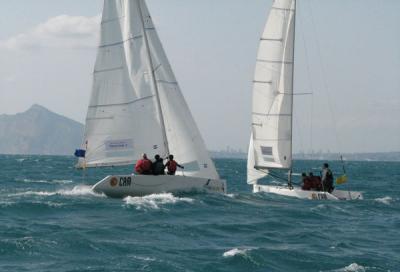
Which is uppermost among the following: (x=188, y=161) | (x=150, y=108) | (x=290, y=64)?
(x=290, y=64)

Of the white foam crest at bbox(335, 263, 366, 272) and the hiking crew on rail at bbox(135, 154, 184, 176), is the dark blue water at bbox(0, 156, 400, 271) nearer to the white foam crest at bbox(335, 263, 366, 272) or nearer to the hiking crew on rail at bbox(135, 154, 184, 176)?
the white foam crest at bbox(335, 263, 366, 272)

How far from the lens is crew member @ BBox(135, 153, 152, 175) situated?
26703 millimetres

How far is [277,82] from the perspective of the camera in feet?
113

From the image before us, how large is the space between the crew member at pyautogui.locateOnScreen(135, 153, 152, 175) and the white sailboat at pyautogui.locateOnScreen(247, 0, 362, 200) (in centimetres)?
855

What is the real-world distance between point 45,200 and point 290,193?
11264mm

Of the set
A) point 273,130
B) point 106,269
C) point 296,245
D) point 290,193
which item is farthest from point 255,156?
point 106,269

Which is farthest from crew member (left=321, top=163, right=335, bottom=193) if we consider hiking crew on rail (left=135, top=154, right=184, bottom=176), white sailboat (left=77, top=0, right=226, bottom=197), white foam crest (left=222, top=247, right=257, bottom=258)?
white foam crest (left=222, top=247, right=257, bottom=258)

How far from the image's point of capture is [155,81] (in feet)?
A: 93.8

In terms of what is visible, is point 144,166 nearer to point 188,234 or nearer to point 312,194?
point 188,234

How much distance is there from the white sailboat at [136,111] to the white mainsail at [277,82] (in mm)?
6100

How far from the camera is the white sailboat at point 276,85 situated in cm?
3438

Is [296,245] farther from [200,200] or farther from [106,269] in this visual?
[200,200]

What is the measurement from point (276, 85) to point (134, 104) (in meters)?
8.77

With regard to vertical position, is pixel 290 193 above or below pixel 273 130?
below
